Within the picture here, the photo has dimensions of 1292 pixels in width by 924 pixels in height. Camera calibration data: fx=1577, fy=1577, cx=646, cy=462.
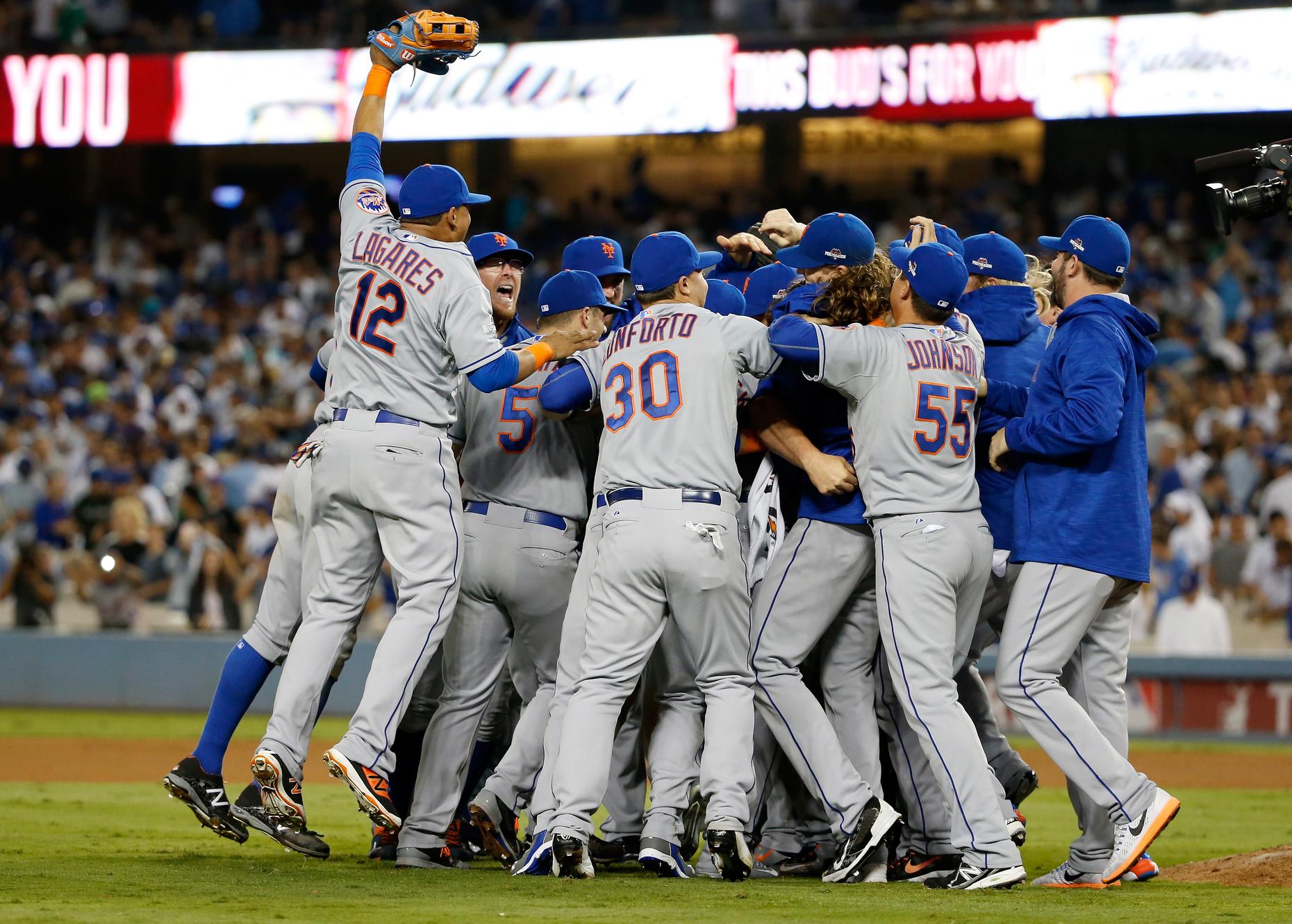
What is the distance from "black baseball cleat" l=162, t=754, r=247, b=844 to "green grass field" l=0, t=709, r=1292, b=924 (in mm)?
114

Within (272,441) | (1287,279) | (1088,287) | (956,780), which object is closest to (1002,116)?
(1287,279)

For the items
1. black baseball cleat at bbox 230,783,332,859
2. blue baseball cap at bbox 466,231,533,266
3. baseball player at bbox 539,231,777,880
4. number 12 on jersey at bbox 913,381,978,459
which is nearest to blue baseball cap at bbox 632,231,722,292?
baseball player at bbox 539,231,777,880

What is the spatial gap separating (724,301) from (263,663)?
205cm

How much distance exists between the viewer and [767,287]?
5742 millimetres

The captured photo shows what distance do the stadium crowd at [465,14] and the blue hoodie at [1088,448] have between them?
1142 centimetres

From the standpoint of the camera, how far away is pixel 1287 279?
1491cm

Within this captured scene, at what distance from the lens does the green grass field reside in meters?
4.09

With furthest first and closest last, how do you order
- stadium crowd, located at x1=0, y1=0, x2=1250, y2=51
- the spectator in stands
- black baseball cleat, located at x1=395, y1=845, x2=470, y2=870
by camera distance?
stadium crowd, located at x1=0, y1=0, x2=1250, y2=51
the spectator in stands
black baseball cleat, located at x1=395, y1=845, x2=470, y2=870

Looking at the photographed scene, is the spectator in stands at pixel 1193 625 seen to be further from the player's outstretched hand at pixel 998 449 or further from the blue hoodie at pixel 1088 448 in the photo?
the player's outstretched hand at pixel 998 449

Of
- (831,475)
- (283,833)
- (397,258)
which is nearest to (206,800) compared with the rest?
(283,833)

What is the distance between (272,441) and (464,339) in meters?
10.0

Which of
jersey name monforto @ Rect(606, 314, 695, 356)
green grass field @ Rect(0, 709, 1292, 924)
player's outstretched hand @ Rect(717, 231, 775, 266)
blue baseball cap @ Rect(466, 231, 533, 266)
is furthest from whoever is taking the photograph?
player's outstretched hand @ Rect(717, 231, 775, 266)

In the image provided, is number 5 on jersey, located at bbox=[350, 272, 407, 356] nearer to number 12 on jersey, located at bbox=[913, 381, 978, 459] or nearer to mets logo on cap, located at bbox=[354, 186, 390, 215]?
mets logo on cap, located at bbox=[354, 186, 390, 215]

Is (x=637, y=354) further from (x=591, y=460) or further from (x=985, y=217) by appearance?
(x=985, y=217)
